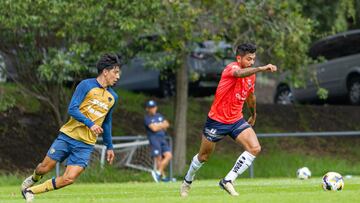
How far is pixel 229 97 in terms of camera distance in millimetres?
13719

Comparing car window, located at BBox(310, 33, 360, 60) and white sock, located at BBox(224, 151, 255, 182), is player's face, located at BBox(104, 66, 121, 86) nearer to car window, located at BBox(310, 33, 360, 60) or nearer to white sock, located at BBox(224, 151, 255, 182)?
white sock, located at BBox(224, 151, 255, 182)

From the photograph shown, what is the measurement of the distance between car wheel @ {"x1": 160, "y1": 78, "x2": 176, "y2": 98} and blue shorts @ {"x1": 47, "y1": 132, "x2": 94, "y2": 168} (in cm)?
1616

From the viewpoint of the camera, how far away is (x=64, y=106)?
24.0 m

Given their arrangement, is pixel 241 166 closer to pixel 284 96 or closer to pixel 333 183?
pixel 333 183

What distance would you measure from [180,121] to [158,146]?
1920 millimetres

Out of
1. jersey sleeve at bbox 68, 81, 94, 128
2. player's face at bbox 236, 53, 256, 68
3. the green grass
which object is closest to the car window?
the green grass

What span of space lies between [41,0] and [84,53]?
1991 mm

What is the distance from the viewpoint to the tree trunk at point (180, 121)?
24641 mm

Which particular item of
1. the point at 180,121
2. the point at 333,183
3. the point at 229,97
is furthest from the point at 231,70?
the point at 180,121

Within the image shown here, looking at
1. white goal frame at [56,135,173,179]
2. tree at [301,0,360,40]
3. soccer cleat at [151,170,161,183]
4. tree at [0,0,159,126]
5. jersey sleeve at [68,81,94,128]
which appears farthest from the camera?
tree at [301,0,360,40]

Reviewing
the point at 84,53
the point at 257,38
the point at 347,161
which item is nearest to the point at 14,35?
the point at 84,53

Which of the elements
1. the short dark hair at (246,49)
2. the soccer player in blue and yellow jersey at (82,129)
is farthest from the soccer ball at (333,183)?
the soccer player in blue and yellow jersey at (82,129)

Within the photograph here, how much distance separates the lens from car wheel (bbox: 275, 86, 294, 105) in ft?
102

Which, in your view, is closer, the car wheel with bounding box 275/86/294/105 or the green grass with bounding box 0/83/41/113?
the green grass with bounding box 0/83/41/113
